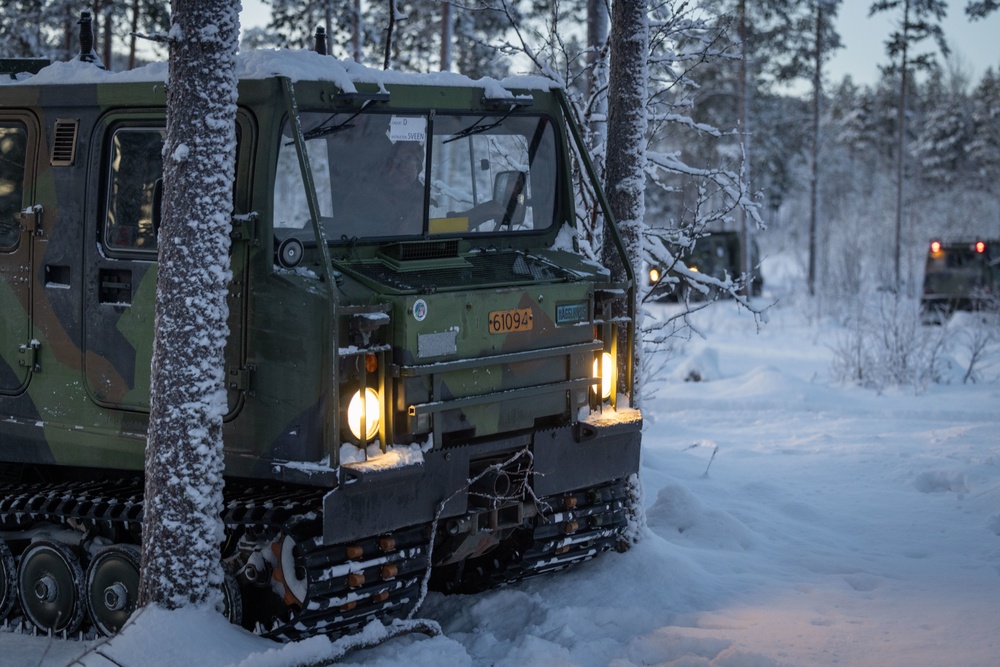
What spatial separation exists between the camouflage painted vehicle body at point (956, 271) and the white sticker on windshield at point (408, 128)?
66.8 feet

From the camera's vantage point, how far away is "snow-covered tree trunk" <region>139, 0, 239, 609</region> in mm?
5398

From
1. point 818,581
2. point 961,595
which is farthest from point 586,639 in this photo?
point 961,595

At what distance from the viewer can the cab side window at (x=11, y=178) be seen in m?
6.73

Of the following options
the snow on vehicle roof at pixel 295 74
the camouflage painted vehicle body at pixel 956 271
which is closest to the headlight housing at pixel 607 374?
the snow on vehicle roof at pixel 295 74

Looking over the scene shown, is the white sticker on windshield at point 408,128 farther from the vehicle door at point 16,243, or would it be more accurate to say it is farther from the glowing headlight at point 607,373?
the vehicle door at point 16,243

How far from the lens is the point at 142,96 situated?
625 centimetres

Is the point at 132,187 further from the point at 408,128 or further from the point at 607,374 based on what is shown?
the point at 607,374

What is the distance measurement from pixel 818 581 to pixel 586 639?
1852 millimetres

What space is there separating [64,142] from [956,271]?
72.6ft

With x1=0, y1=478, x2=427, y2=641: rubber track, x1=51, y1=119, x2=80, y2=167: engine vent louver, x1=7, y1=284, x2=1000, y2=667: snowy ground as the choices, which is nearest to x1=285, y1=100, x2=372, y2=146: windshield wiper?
x1=51, y1=119, x2=80, y2=167: engine vent louver

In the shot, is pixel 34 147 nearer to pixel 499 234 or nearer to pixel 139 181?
pixel 139 181

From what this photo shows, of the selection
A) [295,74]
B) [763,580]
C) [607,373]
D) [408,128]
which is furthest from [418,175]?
[763,580]

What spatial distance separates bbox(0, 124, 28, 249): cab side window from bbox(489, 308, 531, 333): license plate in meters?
2.72

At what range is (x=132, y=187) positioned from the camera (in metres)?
6.36
